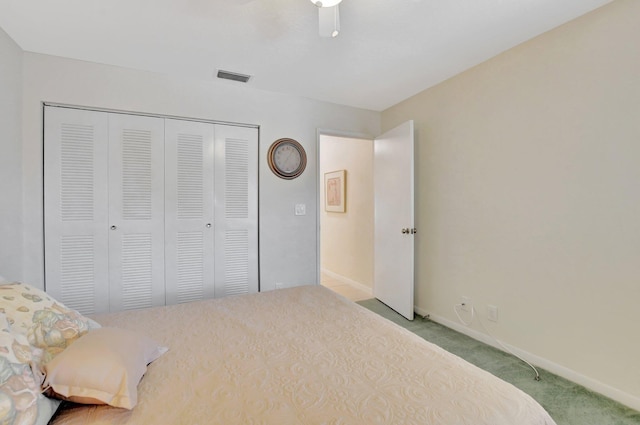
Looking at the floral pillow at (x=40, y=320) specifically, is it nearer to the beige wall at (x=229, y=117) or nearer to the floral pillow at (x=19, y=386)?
the floral pillow at (x=19, y=386)

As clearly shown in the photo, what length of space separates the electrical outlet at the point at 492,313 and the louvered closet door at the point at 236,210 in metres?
2.16

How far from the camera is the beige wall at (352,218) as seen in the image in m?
4.21

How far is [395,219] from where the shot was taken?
3344mm

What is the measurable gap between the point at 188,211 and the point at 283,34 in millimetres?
1752

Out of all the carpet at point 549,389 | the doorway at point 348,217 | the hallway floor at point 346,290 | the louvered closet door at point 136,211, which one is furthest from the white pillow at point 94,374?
the doorway at point 348,217

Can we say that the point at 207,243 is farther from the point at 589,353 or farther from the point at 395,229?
the point at 589,353

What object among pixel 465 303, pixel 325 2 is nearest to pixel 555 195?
pixel 465 303

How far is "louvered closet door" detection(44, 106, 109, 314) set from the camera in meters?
2.44

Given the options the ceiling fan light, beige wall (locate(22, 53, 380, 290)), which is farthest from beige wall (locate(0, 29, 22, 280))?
the ceiling fan light

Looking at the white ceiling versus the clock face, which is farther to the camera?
the clock face

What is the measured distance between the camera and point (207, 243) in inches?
117

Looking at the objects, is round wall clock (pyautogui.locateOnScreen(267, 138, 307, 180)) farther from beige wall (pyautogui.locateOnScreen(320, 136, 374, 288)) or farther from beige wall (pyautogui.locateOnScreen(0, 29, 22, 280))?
beige wall (pyautogui.locateOnScreen(0, 29, 22, 280))

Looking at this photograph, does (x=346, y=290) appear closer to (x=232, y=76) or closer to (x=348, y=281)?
(x=348, y=281)

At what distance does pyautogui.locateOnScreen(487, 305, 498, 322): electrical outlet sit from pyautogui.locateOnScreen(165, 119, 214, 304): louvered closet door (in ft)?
8.22
